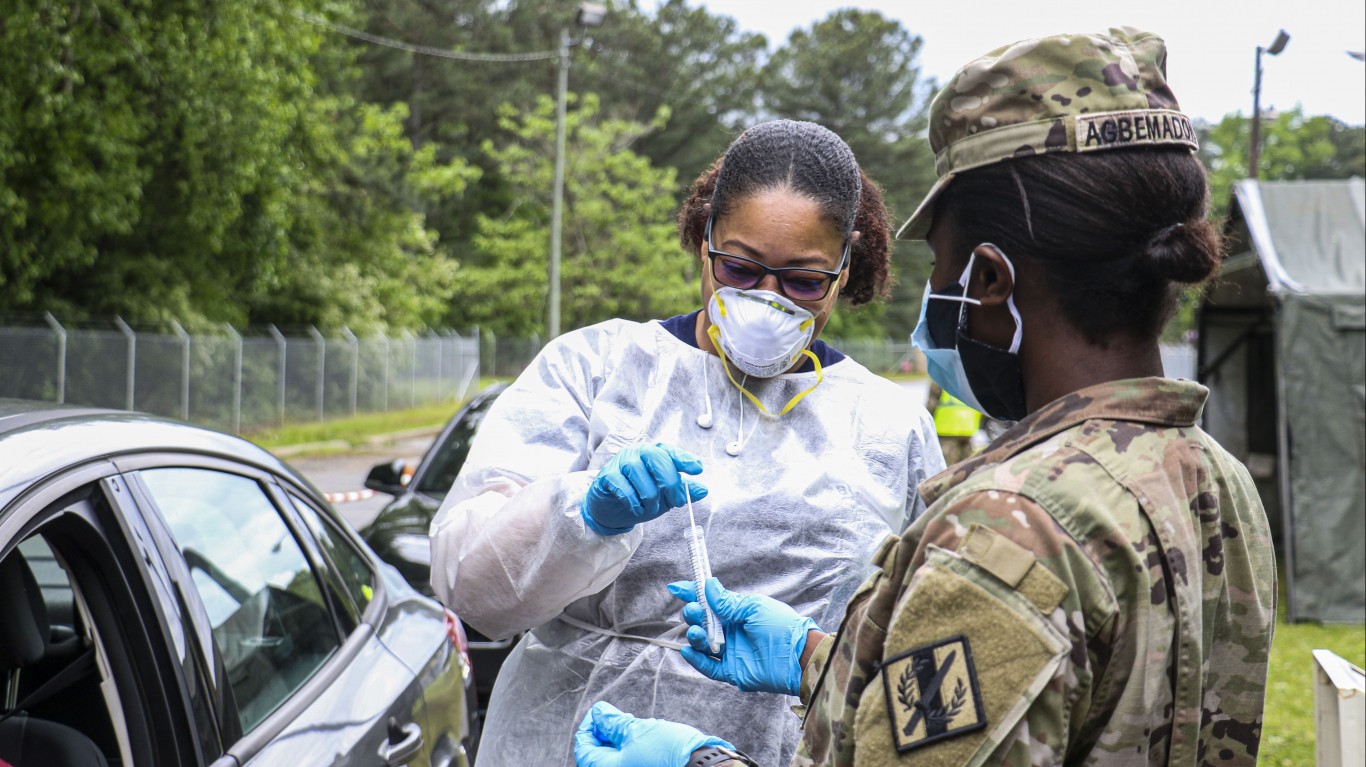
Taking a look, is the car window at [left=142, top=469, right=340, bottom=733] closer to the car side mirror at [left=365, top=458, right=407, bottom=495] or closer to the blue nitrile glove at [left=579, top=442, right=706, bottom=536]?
the blue nitrile glove at [left=579, top=442, right=706, bottom=536]

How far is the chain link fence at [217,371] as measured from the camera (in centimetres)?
1418

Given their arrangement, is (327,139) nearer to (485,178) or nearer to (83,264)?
(83,264)

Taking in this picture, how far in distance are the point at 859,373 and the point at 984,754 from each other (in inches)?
48.3

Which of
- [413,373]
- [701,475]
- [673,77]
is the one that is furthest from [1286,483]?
[673,77]

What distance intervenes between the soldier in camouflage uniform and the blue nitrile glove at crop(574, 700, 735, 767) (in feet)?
0.71

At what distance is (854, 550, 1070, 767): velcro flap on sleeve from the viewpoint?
106 cm

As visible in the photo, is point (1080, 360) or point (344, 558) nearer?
point (1080, 360)

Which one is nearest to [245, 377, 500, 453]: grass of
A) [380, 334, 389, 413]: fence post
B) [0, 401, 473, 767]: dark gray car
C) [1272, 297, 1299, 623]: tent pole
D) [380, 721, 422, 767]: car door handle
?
[380, 334, 389, 413]: fence post

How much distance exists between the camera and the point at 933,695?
108 centimetres

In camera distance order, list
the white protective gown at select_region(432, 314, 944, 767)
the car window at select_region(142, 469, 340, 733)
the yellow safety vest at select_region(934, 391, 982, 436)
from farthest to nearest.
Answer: the yellow safety vest at select_region(934, 391, 982, 436), the car window at select_region(142, 469, 340, 733), the white protective gown at select_region(432, 314, 944, 767)

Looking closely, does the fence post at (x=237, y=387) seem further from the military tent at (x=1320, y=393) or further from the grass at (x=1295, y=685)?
the grass at (x=1295, y=685)

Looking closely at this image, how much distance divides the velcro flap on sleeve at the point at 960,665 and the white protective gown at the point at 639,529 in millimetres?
796

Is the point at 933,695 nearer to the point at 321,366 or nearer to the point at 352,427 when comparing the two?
the point at 352,427

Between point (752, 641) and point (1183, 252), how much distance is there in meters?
0.86
